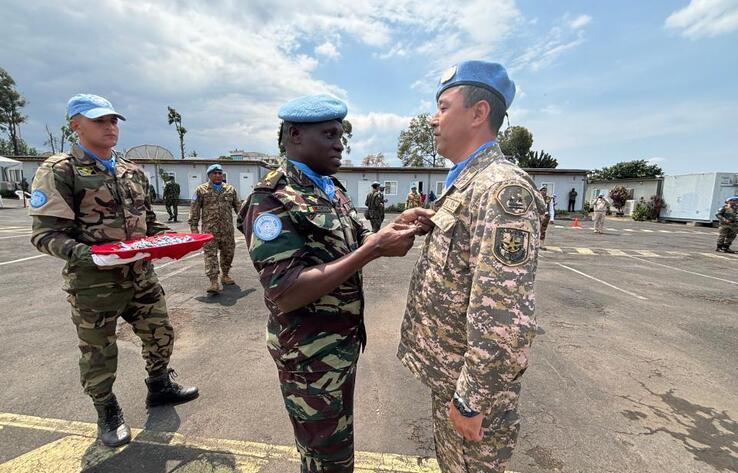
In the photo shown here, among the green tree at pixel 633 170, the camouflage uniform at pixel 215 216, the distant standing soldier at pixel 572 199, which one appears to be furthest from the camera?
the green tree at pixel 633 170

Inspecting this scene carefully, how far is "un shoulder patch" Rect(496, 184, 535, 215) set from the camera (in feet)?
3.97

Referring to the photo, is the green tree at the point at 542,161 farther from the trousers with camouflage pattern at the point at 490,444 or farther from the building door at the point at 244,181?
the trousers with camouflage pattern at the point at 490,444

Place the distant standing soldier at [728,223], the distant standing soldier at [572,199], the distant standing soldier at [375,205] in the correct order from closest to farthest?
the distant standing soldier at [728,223], the distant standing soldier at [375,205], the distant standing soldier at [572,199]

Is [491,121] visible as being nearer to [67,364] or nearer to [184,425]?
[184,425]

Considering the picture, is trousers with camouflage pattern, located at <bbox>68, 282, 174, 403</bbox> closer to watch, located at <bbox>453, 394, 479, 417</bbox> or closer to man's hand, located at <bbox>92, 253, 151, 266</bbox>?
man's hand, located at <bbox>92, 253, 151, 266</bbox>

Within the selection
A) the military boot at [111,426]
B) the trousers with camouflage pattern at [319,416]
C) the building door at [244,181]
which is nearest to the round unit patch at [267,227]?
the trousers with camouflage pattern at [319,416]

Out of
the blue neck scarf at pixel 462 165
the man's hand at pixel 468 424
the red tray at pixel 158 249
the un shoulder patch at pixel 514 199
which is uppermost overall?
the blue neck scarf at pixel 462 165

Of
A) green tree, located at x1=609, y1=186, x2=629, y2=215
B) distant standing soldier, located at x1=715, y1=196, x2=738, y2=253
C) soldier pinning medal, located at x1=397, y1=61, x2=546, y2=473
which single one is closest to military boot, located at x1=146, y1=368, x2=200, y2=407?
soldier pinning medal, located at x1=397, y1=61, x2=546, y2=473

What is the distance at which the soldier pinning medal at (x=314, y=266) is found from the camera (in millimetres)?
1364

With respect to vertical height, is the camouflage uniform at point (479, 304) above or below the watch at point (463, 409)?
above

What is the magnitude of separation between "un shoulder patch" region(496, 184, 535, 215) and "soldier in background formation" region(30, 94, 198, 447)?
2.12 metres

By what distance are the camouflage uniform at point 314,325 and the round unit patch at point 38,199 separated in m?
1.55

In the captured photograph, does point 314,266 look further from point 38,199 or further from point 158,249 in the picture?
point 38,199

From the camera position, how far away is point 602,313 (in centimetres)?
537
